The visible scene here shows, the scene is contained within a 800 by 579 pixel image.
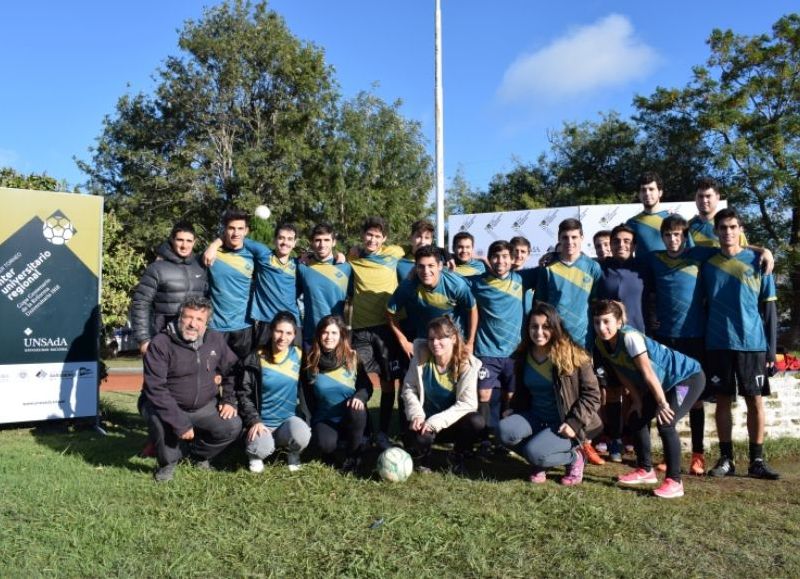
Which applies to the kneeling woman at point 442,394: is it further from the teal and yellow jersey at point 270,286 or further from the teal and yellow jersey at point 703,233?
the teal and yellow jersey at point 703,233

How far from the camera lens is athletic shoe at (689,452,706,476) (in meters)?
5.01

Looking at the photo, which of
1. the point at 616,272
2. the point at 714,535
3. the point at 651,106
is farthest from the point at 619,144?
the point at 714,535

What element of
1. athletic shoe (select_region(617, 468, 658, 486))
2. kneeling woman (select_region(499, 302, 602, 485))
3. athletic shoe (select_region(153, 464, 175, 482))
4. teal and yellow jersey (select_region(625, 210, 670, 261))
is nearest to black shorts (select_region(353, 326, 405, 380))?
kneeling woman (select_region(499, 302, 602, 485))

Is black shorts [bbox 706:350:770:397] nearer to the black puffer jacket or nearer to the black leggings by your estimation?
the black leggings

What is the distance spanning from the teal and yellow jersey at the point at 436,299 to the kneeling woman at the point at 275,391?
95cm

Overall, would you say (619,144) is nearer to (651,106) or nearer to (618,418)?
(651,106)

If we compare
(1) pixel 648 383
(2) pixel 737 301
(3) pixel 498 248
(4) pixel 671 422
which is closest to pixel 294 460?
(3) pixel 498 248

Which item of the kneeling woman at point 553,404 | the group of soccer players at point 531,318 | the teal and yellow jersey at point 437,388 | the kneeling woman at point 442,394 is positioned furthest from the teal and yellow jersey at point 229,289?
the kneeling woman at point 553,404

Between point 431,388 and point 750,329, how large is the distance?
2.47 meters

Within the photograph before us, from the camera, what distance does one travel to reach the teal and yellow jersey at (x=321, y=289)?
5.66 m

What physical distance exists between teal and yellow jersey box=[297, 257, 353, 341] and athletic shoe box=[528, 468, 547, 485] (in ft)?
6.98

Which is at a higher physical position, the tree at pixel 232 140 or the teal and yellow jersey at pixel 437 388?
the tree at pixel 232 140

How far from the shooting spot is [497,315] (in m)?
5.45

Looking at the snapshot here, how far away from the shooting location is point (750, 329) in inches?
194
